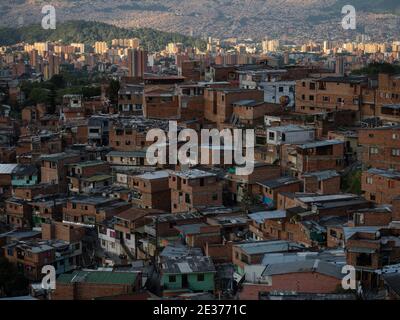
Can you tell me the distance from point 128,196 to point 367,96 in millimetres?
4100

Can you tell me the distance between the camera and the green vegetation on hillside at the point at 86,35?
4856cm

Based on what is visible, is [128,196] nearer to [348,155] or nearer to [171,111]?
[348,155]

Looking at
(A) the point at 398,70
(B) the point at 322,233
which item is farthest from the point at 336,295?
(A) the point at 398,70

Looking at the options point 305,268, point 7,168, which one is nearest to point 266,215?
point 305,268

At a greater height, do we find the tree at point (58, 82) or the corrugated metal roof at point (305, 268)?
the tree at point (58, 82)

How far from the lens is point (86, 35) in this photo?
50.5 meters

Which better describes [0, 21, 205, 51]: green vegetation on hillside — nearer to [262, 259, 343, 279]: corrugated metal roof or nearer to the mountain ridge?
the mountain ridge

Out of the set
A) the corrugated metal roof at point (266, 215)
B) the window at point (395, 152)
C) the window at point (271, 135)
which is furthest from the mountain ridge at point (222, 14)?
the corrugated metal roof at point (266, 215)

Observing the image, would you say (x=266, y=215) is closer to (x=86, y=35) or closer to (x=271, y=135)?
(x=271, y=135)

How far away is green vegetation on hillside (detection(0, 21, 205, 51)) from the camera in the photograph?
159 feet

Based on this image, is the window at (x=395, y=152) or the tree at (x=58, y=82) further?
the tree at (x=58, y=82)

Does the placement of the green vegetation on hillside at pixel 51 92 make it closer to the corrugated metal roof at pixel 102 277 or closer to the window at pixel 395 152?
the window at pixel 395 152

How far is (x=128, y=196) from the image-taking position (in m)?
10.0

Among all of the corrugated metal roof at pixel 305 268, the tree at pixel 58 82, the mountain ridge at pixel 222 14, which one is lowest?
the corrugated metal roof at pixel 305 268
